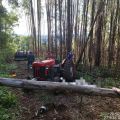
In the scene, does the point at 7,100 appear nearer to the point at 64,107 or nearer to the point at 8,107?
the point at 8,107

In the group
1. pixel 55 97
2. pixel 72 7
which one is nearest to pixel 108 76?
pixel 55 97

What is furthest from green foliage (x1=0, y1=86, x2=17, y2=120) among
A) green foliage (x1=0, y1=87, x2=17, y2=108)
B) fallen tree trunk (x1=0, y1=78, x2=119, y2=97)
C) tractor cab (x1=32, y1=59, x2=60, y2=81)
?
tractor cab (x1=32, y1=59, x2=60, y2=81)

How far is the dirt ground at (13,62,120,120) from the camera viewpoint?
611cm

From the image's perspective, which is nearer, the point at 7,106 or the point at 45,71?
the point at 7,106

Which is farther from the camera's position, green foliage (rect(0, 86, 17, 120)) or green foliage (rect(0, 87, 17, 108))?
green foliage (rect(0, 87, 17, 108))

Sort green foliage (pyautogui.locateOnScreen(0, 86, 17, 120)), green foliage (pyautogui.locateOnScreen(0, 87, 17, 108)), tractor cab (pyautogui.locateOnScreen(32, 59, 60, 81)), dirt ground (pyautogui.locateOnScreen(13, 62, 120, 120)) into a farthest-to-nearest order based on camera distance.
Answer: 1. tractor cab (pyautogui.locateOnScreen(32, 59, 60, 81))
2. green foliage (pyautogui.locateOnScreen(0, 87, 17, 108))
3. dirt ground (pyautogui.locateOnScreen(13, 62, 120, 120))
4. green foliage (pyautogui.locateOnScreen(0, 86, 17, 120))

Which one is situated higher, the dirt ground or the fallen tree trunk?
the fallen tree trunk

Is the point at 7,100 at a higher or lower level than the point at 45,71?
lower

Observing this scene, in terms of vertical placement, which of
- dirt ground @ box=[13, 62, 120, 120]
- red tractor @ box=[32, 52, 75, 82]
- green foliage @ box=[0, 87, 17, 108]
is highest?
red tractor @ box=[32, 52, 75, 82]

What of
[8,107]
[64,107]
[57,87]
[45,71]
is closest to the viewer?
[57,87]

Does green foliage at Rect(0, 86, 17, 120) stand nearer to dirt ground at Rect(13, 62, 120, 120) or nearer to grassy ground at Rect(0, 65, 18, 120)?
grassy ground at Rect(0, 65, 18, 120)

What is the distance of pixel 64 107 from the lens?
6660 mm

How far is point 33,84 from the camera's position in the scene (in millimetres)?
6031

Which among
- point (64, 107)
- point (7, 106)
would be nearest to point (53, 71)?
point (64, 107)
